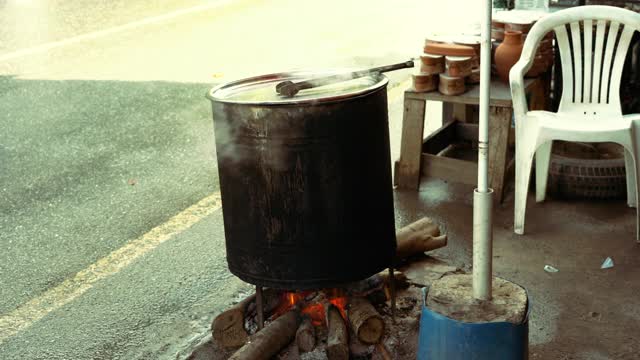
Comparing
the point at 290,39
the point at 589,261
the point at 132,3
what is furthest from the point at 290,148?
the point at 132,3

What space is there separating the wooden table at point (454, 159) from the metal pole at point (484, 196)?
257 centimetres

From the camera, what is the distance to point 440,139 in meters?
7.15

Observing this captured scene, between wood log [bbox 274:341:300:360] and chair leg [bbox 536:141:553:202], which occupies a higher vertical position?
chair leg [bbox 536:141:553:202]

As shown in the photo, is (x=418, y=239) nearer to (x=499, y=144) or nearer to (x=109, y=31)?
(x=499, y=144)

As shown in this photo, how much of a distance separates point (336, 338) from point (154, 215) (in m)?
2.71

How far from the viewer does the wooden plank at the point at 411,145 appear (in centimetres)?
639

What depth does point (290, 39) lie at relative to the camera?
12008 mm

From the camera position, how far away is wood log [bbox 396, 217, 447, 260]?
5090 mm

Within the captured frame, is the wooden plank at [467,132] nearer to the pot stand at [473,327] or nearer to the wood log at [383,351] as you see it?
the wood log at [383,351]

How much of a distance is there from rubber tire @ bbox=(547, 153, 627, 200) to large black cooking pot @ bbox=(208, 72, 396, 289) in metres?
2.36

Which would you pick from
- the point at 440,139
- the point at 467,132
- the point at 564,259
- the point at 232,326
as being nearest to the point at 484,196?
the point at 232,326

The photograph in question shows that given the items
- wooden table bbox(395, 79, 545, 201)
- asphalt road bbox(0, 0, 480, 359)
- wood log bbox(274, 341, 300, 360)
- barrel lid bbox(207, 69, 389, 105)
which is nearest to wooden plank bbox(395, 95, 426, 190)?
wooden table bbox(395, 79, 545, 201)

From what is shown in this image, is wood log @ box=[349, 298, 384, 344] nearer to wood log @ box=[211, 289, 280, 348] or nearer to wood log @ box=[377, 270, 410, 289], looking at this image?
wood log @ box=[377, 270, 410, 289]

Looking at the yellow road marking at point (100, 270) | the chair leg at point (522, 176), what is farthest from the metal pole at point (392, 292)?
the yellow road marking at point (100, 270)
